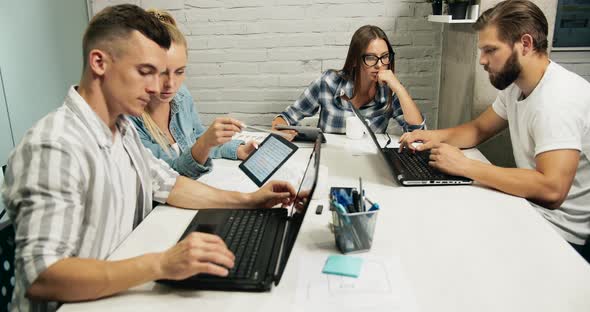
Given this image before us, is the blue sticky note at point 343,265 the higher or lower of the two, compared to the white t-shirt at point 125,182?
lower

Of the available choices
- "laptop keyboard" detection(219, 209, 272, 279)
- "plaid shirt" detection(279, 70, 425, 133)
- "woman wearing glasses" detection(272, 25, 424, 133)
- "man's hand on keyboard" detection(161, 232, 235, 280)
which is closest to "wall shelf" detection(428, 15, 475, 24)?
"woman wearing glasses" detection(272, 25, 424, 133)

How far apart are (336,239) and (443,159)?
57cm

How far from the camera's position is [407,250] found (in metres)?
1.11

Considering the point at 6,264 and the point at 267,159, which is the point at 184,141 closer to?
the point at 267,159

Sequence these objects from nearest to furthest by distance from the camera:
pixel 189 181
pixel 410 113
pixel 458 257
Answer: pixel 458 257
pixel 189 181
pixel 410 113

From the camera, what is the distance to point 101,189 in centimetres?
107

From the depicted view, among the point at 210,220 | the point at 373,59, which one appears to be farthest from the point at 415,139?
the point at 210,220

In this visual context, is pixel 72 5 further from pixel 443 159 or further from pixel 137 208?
pixel 443 159

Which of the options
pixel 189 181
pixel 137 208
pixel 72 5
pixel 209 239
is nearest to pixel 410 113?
pixel 189 181

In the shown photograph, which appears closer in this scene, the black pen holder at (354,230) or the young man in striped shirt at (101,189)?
the young man in striped shirt at (101,189)

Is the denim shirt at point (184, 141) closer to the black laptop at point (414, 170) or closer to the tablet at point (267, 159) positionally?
the tablet at point (267, 159)

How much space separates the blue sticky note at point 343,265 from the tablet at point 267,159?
0.49m

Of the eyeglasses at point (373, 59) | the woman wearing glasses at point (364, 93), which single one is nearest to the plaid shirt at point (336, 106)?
the woman wearing glasses at point (364, 93)

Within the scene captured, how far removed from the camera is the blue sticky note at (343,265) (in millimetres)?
1006
